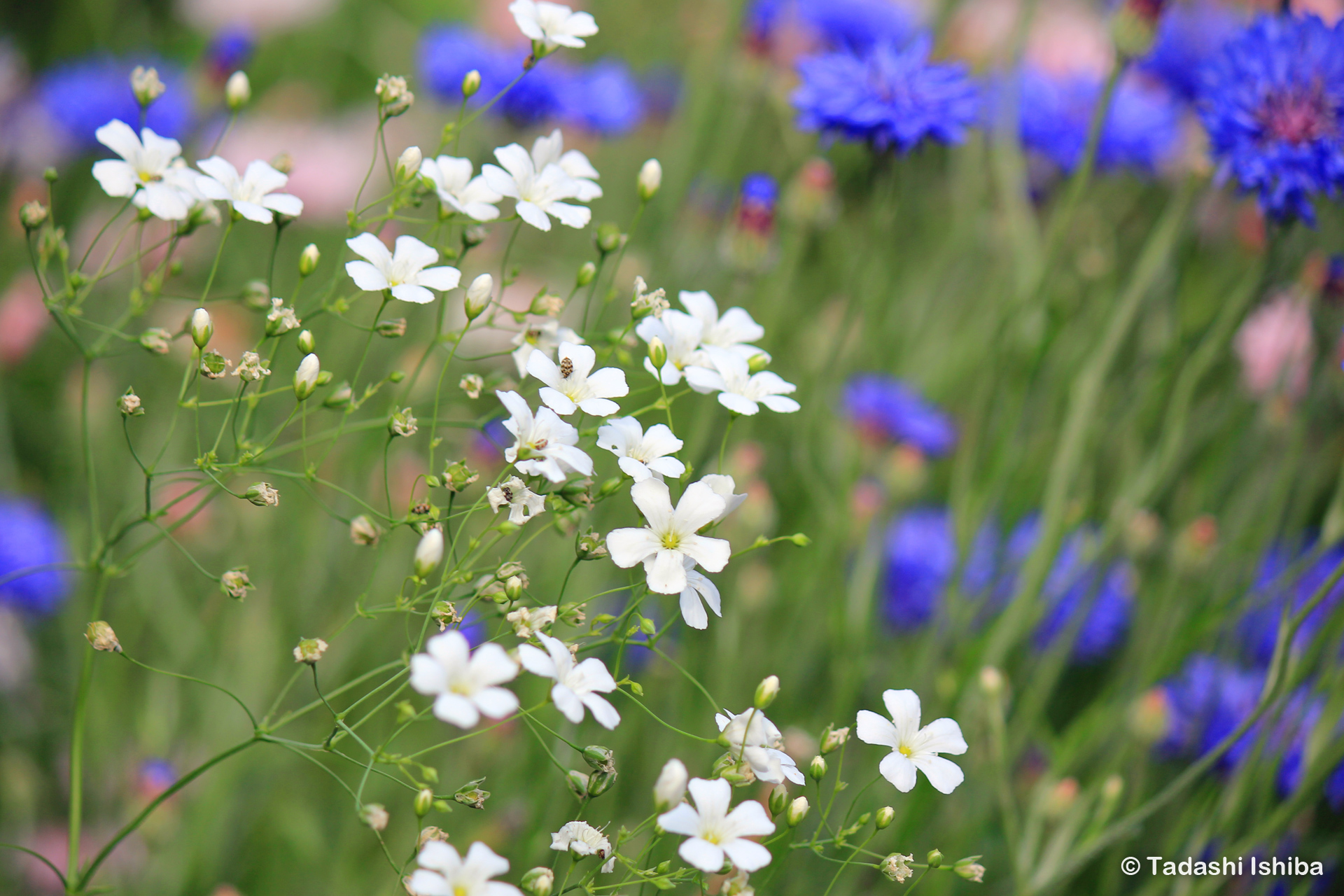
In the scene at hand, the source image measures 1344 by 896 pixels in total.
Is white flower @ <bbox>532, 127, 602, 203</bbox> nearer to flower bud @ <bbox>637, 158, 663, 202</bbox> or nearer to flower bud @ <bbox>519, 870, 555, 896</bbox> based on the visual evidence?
flower bud @ <bbox>637, 158, 663, 202</bbox>

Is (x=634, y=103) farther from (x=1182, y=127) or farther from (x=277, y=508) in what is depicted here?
(x=1182, y=127)

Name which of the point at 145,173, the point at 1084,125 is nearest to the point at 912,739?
the point at 145,173

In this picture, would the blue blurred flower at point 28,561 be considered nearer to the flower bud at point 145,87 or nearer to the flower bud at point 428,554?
the flower bud at point 145,87

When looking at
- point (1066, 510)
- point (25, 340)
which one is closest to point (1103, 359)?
point (1066, 510)

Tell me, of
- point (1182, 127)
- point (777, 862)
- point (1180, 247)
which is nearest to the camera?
point (777, 862)

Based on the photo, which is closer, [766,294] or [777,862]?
[777,862]

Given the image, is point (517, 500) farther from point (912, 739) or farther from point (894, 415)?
point (894, 415)
